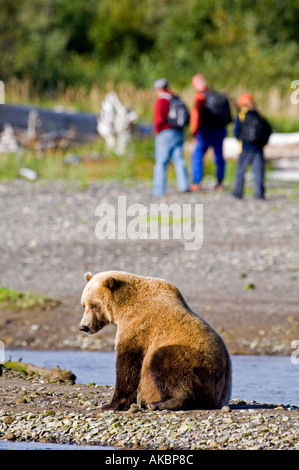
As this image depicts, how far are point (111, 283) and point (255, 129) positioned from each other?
10.0 meters

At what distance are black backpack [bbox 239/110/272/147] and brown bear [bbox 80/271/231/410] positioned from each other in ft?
32.3

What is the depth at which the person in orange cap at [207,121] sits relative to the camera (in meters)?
17.2

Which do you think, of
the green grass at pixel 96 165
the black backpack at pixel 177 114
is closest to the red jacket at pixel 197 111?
the black backpack at pixel 177 114

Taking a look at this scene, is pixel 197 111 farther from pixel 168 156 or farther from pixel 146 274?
pixel 146 274

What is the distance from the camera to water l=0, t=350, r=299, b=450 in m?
8.23

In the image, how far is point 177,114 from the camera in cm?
1662

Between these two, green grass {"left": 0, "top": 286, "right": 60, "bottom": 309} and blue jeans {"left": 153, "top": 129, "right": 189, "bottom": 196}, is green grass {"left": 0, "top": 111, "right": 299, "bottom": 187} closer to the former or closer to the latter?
blue jeans {"left": 153, "top": 129, "right": 189, "bottom": 196}

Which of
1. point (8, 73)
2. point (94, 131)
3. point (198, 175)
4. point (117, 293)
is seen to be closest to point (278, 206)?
point (198, 175)

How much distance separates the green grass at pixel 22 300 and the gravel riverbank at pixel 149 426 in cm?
451

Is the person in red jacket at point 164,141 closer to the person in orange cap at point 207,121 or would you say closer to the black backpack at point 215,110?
the person in orange cap at point 207,121

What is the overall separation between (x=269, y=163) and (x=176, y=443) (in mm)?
15013

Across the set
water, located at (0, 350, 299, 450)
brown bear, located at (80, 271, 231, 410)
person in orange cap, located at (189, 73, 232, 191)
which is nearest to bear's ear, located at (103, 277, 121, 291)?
brown bear, located at (80, 271, 231, 410)
